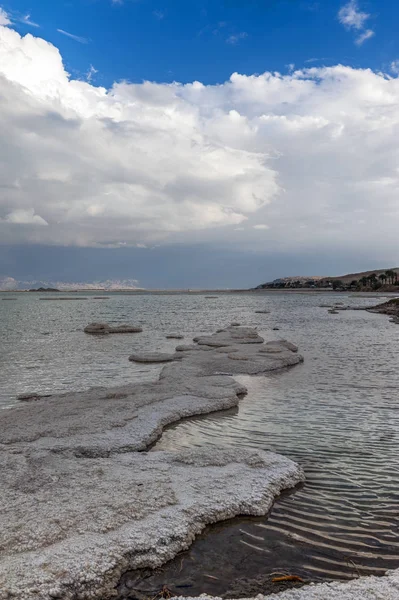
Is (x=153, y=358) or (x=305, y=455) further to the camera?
(x=153, y=358)

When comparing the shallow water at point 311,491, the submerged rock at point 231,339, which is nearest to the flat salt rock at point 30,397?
the shallow water at point 311,491

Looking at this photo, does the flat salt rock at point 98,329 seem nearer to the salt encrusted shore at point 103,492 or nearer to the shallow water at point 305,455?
the shallow water at point 305,455

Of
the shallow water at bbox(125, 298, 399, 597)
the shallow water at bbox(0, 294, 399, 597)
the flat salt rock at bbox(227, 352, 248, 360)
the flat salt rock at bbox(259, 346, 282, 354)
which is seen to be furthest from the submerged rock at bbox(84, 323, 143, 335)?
the shallow water at bbox(125, 298, 399, 597)

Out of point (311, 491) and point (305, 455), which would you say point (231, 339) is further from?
point (311, 491)

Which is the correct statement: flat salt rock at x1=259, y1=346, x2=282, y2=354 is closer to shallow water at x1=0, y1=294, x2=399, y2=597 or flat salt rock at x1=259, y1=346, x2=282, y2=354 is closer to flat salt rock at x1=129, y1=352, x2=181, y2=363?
shallow water at x1=0, y1=294, x2=399, y2=597

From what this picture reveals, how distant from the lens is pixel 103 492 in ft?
20.1

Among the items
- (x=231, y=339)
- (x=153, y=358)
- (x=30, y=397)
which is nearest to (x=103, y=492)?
(x=30, y=397)

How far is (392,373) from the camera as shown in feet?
55.0

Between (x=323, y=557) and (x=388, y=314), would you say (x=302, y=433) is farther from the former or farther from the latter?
(x=388, y=314)

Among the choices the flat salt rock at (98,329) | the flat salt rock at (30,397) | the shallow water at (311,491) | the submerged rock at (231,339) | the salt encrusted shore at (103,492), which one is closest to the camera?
the salt encrusted shore at (103,492)

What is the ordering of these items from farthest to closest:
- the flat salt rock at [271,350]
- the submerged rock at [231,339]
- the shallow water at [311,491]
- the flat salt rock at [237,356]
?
the submerged rock at [231,339] → the flat salt rock at [271,350] → the flat salt rock at [237,356] → the shallow water at [311,491]

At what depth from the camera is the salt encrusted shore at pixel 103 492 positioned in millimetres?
4609

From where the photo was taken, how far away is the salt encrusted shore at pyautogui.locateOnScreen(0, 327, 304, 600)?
4609 millimetres

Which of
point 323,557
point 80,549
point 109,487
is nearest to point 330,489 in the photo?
point 323,557
